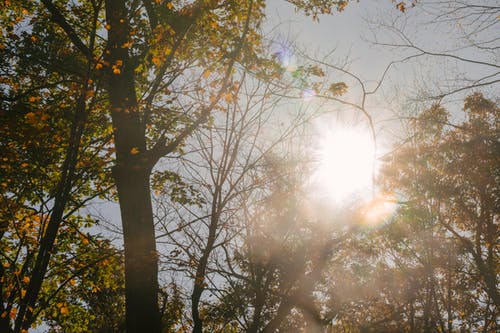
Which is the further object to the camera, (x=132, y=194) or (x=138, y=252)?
(x=132, y=194)

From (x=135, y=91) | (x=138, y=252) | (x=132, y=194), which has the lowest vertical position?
(x=138, y=252)

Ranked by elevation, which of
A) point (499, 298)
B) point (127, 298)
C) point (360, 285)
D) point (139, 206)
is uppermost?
point (360, 285)

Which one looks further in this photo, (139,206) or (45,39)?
(45,39)

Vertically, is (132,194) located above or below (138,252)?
above

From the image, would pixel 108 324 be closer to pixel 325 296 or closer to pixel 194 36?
pixel 325 296

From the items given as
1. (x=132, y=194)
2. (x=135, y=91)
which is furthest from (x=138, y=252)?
(x=135, y=91)

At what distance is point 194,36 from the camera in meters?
Answer: 7.16

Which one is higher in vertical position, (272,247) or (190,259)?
(272,247)

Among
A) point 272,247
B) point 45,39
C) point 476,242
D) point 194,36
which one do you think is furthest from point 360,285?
point 45,39

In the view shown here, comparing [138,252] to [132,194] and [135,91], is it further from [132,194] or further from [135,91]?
[135,91]

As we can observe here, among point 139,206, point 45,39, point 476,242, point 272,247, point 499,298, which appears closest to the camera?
point 139,206

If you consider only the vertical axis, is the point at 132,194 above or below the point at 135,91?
below

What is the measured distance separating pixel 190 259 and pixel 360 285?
13.3 metres

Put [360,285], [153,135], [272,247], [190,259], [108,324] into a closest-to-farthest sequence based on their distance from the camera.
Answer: [190,259] < [153,135] < [272,247] < [360,285] < [108,324]
